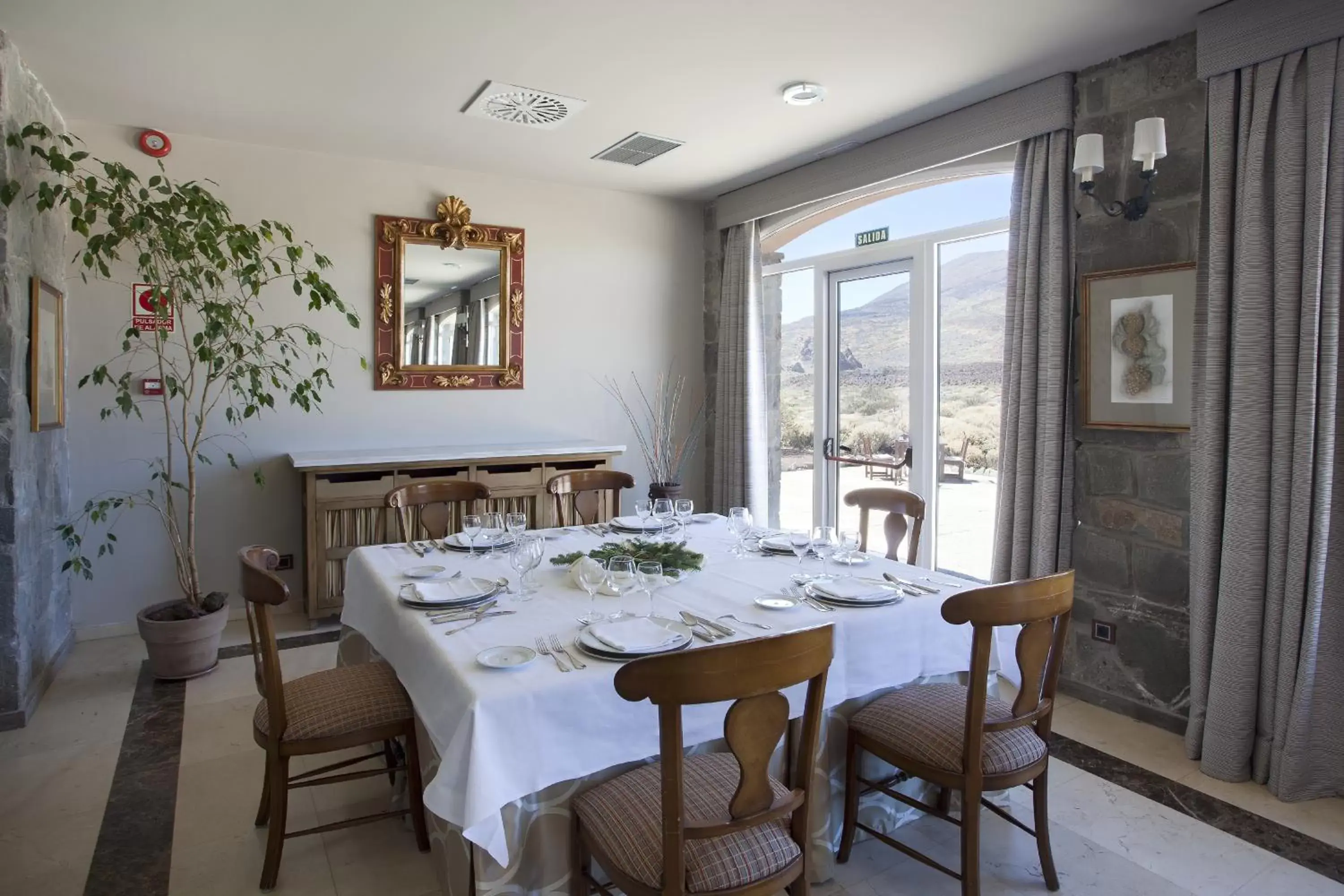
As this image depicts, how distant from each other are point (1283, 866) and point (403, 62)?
3.99 m

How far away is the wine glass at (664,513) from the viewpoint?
3053 mm

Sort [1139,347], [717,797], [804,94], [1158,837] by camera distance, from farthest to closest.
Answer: [804,94]
[1139,347]
[1158,837]
[717,797]

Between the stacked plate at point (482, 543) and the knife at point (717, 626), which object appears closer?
the knife at point (717, 626)

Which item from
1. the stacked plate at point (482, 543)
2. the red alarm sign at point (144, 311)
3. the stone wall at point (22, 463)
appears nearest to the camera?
the stacked plate at point (482, 543)

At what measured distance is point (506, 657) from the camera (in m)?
1.71

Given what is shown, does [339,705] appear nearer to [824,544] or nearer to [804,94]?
[824,544]

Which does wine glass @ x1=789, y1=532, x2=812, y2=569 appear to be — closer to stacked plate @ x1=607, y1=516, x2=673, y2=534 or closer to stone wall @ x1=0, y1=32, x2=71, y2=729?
stacked plate @ x1=607, y1=516, x2=673, y2=534

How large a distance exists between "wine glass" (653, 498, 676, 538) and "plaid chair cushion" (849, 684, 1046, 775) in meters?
1.12

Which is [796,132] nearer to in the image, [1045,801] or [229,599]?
[1045,801]

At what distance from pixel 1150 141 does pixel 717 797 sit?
2669mm

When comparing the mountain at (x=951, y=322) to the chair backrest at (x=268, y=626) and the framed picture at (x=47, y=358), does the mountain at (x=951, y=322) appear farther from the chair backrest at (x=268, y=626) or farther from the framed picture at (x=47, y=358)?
the framed picture at (x=47, y=358)

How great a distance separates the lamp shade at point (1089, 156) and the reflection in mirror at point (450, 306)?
10.7 ft

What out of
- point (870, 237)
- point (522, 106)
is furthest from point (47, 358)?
point (870, 237)

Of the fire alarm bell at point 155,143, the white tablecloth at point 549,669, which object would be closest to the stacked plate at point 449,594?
the white tablecloth at point 549,669
